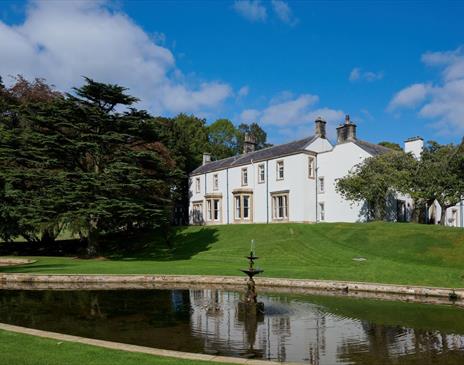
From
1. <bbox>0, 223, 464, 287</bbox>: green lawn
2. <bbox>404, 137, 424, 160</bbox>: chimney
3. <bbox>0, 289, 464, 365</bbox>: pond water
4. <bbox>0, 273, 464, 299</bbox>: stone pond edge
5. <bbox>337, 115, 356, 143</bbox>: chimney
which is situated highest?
<bbox>337, 115, 356, 143</bbox>: chimney

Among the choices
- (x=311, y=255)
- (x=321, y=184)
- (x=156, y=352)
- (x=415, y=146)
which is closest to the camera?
(x=156, y=352)

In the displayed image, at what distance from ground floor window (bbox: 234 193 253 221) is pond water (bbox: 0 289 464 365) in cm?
3187

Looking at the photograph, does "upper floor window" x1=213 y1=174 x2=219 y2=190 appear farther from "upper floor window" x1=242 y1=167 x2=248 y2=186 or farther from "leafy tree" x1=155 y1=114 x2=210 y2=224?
"upper floor window" x1=242 y1=167 x2=248 y2=186

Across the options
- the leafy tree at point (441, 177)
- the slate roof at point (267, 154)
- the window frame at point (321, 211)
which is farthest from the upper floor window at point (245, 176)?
the leafy tree at point (441, 177)

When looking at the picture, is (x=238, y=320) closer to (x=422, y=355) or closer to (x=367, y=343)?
(x=367, y=343)

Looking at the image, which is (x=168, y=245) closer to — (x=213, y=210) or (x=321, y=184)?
(x=213, y=210)

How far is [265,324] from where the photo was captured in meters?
13.2

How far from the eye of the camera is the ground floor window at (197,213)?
58375mm

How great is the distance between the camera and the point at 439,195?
1474 inches

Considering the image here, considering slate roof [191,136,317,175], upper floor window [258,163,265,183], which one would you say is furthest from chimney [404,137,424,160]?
upper floor window [258,163,265,183]

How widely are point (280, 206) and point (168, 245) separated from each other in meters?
12.6

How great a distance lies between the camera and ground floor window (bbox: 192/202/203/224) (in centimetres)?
5838

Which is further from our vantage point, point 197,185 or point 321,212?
point 197,185

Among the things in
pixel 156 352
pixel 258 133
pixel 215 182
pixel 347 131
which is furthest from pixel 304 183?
pixel 258 133
